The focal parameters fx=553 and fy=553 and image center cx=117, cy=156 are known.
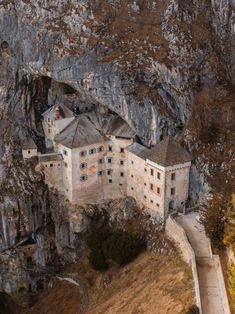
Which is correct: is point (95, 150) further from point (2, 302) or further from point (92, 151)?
point (2, 302)

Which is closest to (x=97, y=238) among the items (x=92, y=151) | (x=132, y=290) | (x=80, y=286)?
(x=80, y=286)

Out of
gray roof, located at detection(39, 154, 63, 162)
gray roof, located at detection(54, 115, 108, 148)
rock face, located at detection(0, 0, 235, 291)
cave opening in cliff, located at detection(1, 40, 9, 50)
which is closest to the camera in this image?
rock face, located at detection(0, 0, 235, 291)

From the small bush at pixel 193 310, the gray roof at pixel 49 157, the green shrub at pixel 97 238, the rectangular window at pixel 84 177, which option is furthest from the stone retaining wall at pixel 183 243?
the gray roof at pixel 49 157

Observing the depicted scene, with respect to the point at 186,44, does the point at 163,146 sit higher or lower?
lower

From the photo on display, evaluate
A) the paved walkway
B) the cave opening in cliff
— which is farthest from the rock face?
the paved walkway

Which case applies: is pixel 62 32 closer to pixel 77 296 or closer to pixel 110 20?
pixel 110 20

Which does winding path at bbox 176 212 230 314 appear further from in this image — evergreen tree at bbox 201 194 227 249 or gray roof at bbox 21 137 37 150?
gray roof at bbox 21 137 37 150

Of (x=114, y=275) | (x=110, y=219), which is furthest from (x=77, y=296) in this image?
(x=110, y=219)
